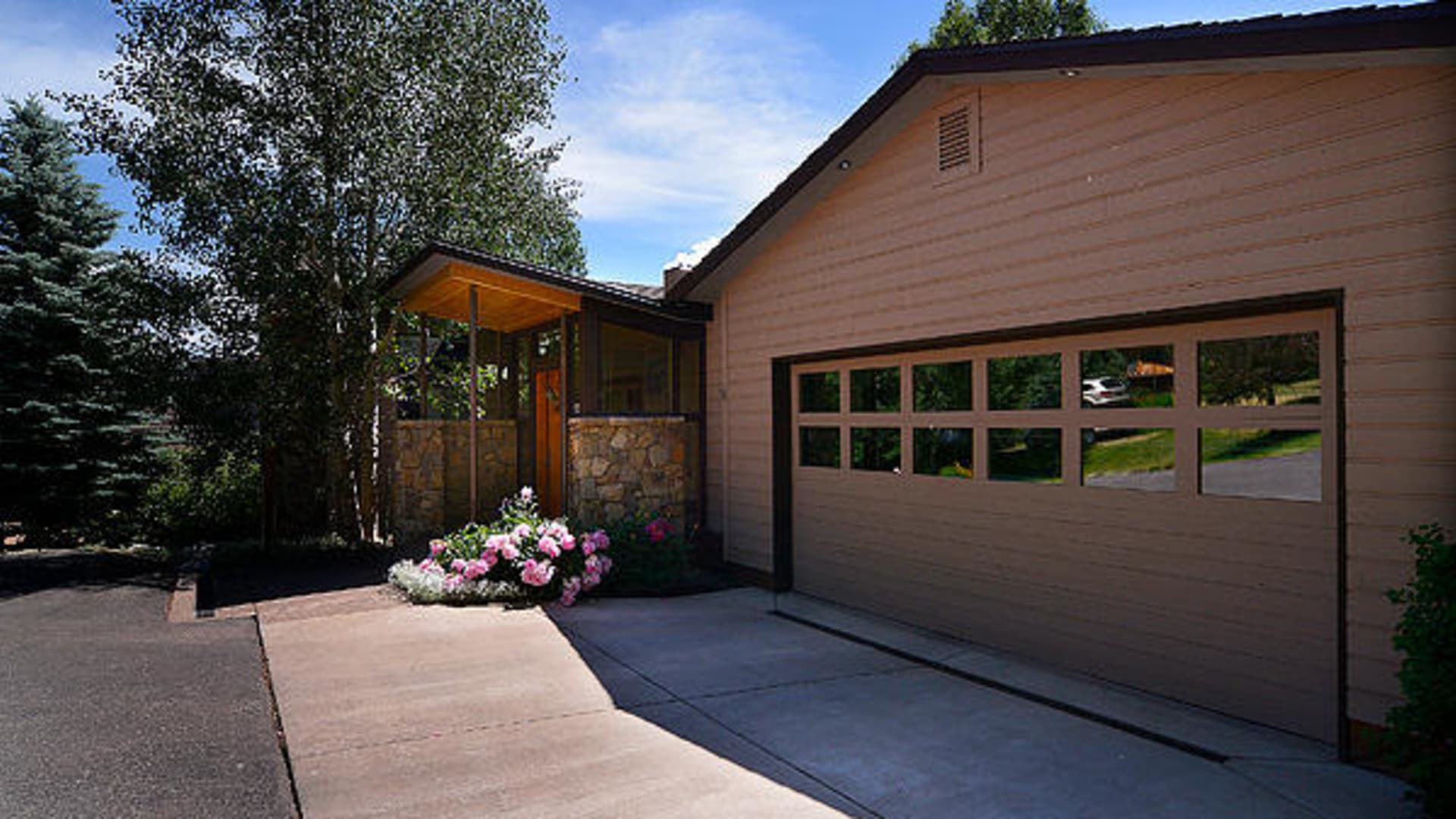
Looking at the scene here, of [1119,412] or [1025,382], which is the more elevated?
[1025,382]

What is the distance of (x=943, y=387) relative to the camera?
7.03 metres

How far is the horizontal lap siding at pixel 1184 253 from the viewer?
3.93 meters

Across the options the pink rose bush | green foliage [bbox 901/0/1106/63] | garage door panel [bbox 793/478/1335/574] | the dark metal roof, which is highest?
green foliage [bbox 901/0/1106/63]

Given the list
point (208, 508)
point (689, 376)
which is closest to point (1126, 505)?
point (689, 376)

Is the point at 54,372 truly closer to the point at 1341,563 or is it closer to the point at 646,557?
the point at 646,557

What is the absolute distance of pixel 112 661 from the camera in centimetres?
649

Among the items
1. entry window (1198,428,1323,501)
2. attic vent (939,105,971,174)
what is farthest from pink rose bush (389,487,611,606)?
entry window (1198,428,1323,501)

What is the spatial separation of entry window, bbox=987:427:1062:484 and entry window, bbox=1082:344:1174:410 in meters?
0.37

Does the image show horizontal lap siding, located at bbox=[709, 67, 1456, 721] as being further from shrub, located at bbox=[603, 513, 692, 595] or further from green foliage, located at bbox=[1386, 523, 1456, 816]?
shrub, located at bbox=[603, 513, 692, 595]

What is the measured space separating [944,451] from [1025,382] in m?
0.98

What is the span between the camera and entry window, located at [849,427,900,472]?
7.48m

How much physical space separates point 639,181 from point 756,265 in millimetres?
12799

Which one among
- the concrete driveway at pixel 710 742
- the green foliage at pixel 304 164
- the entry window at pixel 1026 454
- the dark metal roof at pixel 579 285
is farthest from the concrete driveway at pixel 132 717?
the entry window at pixel 1026 454

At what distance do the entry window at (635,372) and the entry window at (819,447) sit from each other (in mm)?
2355
